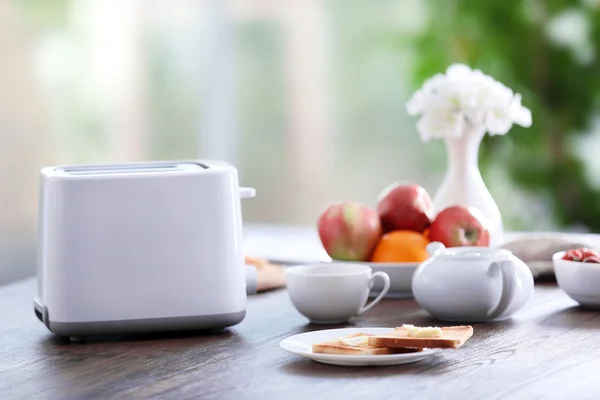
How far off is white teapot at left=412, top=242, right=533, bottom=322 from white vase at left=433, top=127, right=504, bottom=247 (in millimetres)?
347

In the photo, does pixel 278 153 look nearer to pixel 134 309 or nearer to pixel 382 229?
pixel 382 229

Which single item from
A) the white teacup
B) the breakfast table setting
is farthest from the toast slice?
the white teacup

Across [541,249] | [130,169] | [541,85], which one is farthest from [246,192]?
[541,85]

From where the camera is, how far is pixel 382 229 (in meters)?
1.59

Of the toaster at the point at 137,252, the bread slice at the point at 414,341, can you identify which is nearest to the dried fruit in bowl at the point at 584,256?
the bread slice at the point at 414,341

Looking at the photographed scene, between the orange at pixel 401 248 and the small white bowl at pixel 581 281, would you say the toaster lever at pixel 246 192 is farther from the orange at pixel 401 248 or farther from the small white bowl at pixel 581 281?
the small white bowl at pixel 581 281

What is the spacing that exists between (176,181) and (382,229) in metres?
0.49

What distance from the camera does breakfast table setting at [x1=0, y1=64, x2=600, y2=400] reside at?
3.22 ft

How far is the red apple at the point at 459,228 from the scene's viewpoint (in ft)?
4.94

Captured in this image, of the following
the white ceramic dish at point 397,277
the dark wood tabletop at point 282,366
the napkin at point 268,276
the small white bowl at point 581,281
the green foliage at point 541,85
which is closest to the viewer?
the dark wood tabletop at point 282,366

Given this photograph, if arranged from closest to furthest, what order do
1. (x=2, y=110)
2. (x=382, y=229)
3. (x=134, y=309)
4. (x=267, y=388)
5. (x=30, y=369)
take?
(x=267, y=388) → (x=30, y=369) → (x=134, y=309) → (x=382, y=229) → (x=2, y=110)

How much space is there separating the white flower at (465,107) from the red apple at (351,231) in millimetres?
226

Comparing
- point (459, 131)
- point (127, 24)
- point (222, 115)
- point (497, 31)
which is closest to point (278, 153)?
point (222, 115)

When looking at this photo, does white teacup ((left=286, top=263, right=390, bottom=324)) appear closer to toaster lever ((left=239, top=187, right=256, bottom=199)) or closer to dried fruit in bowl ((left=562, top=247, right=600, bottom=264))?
toaster lever ((left=239, top=187, right=256, bottom=199))
